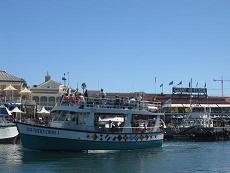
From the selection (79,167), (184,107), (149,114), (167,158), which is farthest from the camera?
(184,107)

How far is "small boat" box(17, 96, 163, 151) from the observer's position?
4341 cm

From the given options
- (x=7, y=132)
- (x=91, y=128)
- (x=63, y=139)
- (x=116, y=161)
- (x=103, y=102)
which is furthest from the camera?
(x=7, y=132)

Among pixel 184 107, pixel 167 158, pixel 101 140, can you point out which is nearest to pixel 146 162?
pixel 167 158

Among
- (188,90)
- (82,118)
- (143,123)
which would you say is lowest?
(143,123)

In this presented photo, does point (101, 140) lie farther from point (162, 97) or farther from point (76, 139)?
point (162, 97)

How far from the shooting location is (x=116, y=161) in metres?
40.1

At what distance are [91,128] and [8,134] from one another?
51.9 feet

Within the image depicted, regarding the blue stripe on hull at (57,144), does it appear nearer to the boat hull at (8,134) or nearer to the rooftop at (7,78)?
the boat hull at (8,134)

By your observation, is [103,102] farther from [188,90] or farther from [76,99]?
[188,90]

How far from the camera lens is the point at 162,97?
11362cm

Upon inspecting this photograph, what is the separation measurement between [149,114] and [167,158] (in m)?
7.88

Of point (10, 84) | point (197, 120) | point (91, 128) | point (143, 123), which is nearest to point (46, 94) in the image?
point (10, 84)

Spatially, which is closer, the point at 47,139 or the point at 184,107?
the point at 47,139

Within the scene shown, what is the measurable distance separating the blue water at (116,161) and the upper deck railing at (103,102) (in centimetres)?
415
